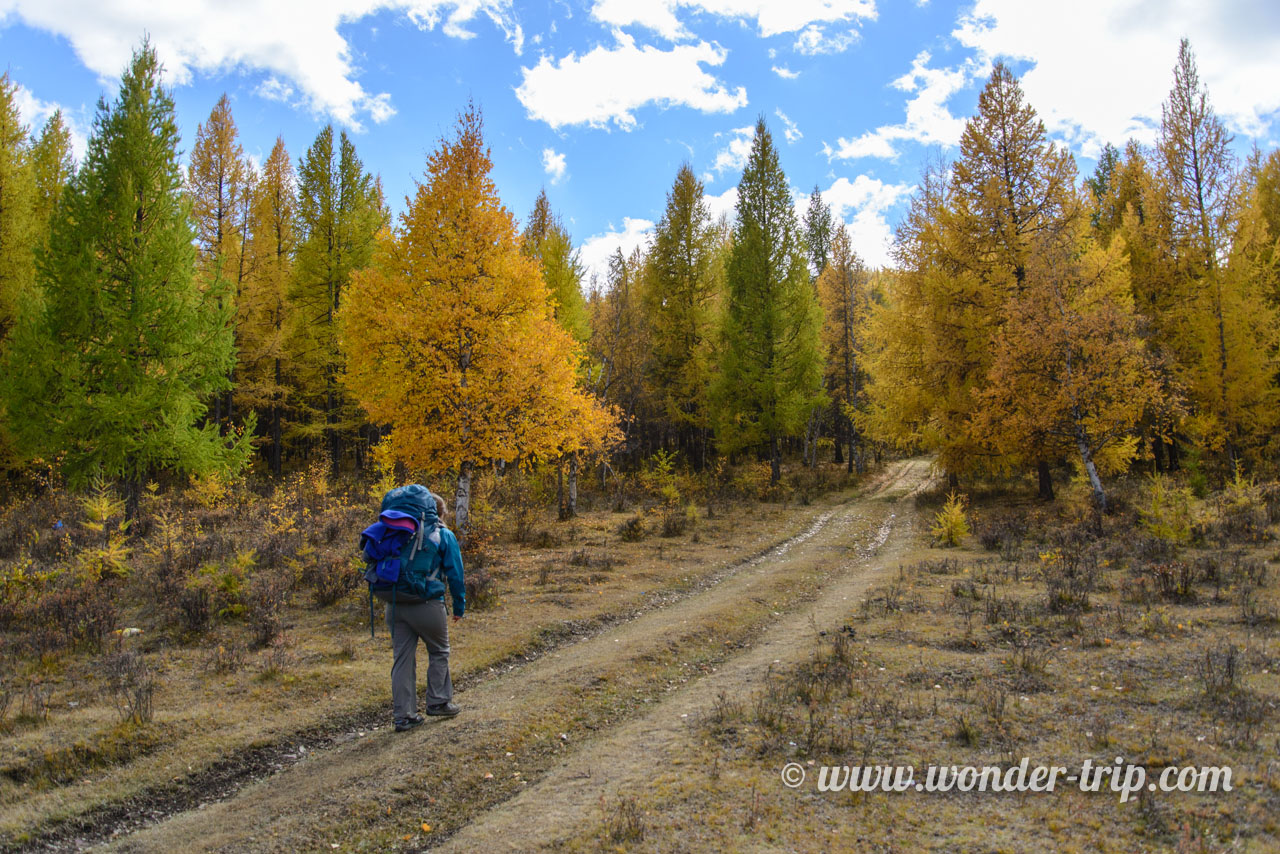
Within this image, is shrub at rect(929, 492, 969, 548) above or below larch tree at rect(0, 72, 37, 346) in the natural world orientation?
below

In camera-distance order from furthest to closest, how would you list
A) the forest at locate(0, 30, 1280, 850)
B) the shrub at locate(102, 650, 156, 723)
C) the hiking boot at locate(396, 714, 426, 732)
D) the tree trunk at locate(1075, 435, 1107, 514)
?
the tree trunk at locate(1075, 435, 1107, 514) < the forest at locate(0, 30, 1280, 850) < the hiking boot at locate(396, 714, 426, 732) < the shrub at locate(102, 650, 156, 723)

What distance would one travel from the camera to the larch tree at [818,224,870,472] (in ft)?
105

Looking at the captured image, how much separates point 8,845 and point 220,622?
5.03 metres

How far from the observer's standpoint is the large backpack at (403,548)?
5844 millimetres

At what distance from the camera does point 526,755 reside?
5422 mm

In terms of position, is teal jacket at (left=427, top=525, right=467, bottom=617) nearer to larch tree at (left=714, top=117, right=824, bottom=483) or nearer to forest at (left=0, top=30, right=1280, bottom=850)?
forest at (left=0, top=30, right=1280, bottom=850)

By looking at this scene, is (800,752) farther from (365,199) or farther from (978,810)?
(365,199)

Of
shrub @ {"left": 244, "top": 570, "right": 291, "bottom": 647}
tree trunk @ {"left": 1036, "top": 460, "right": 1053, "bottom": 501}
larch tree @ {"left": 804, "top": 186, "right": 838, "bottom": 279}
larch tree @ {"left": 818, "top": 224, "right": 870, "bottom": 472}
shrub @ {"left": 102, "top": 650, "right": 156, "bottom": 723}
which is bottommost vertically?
shrub @ {"left": 102, "top": 650, "right": 156, "bottom": 723}

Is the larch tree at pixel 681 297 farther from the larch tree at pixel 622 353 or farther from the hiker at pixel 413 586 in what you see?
the hiker at pixel 413 586

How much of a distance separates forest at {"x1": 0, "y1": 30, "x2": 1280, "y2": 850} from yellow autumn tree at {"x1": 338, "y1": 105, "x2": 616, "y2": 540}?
8 cm

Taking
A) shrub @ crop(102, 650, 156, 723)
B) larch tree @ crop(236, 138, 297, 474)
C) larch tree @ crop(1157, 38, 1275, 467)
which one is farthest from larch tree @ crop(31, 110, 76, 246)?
larch tree @ crop(1157, 38, 1275, 467)

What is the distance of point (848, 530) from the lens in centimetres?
1823

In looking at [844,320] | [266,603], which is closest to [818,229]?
[844,320]

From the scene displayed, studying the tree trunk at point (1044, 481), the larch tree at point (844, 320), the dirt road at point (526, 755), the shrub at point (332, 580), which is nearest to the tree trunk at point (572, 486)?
the shrub at point (332, 580)
